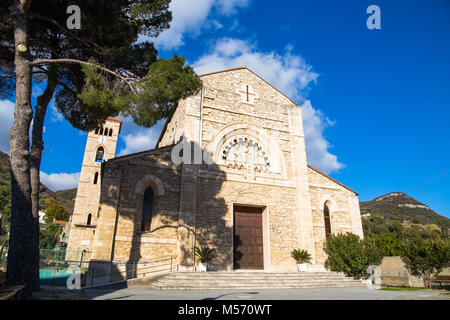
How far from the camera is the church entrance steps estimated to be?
386 inches

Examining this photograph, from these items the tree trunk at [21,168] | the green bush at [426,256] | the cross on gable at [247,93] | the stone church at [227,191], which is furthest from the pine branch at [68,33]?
the green bush at [426,256]

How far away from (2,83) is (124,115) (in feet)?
15.4

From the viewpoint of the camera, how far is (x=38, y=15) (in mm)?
8016

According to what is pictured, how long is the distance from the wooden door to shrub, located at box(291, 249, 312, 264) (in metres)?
1.63

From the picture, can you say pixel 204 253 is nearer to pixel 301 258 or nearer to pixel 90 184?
pixel 301 258

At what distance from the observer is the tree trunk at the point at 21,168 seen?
6.35 m

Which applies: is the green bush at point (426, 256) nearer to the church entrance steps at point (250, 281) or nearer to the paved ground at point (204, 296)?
the church entrance steps at point (250, 281)

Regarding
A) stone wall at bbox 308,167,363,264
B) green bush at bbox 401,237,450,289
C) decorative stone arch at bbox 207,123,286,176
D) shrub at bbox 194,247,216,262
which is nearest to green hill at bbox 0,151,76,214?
decorative stone arch at bbox 207,123,286,176

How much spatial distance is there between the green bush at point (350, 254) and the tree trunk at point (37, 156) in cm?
1228

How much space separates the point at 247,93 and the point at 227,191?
606cm

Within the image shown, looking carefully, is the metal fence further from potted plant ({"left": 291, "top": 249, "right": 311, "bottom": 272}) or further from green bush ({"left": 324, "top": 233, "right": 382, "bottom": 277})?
green bush ({"left": 324, "top": 233, "right": 382, "bottom": 277})

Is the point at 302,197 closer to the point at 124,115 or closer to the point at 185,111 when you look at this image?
the point at 185,111

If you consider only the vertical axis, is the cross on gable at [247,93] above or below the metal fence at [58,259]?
above

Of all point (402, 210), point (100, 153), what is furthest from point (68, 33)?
point (402, 210)
